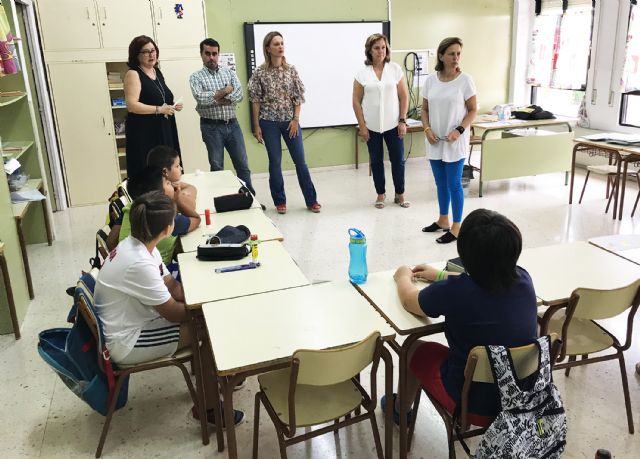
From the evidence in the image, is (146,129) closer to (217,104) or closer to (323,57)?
(217,104)

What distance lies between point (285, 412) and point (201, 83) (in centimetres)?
372

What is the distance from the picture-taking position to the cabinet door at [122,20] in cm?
548

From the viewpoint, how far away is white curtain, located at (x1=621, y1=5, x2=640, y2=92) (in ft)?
20.3

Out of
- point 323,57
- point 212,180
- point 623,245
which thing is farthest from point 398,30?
point 623,245

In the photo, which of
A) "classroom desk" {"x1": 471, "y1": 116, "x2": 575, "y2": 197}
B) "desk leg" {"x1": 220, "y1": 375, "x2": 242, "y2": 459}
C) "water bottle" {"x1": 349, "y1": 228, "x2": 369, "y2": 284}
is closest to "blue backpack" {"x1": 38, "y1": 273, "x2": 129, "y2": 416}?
"desk leg" {"x1": 220, "y1": 375, "x2": 242, "y2": 459}

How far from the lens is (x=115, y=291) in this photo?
6.90 feet

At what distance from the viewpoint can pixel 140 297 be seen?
2.10 metres

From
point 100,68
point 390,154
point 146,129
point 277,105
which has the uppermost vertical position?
point 100,68

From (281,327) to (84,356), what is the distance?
794mm

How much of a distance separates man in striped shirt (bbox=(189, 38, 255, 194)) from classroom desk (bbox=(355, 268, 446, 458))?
2.81m

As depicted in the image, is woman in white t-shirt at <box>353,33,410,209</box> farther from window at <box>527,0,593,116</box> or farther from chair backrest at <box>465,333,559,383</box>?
chair backrest at <box>465,333,559,383</box>

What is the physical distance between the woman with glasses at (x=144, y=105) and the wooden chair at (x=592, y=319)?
3239 millimetres

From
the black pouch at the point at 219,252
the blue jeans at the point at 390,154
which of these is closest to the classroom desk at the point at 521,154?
the blue jeans at the point at 390,154

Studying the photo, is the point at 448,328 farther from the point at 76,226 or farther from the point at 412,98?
the point at 412,98
